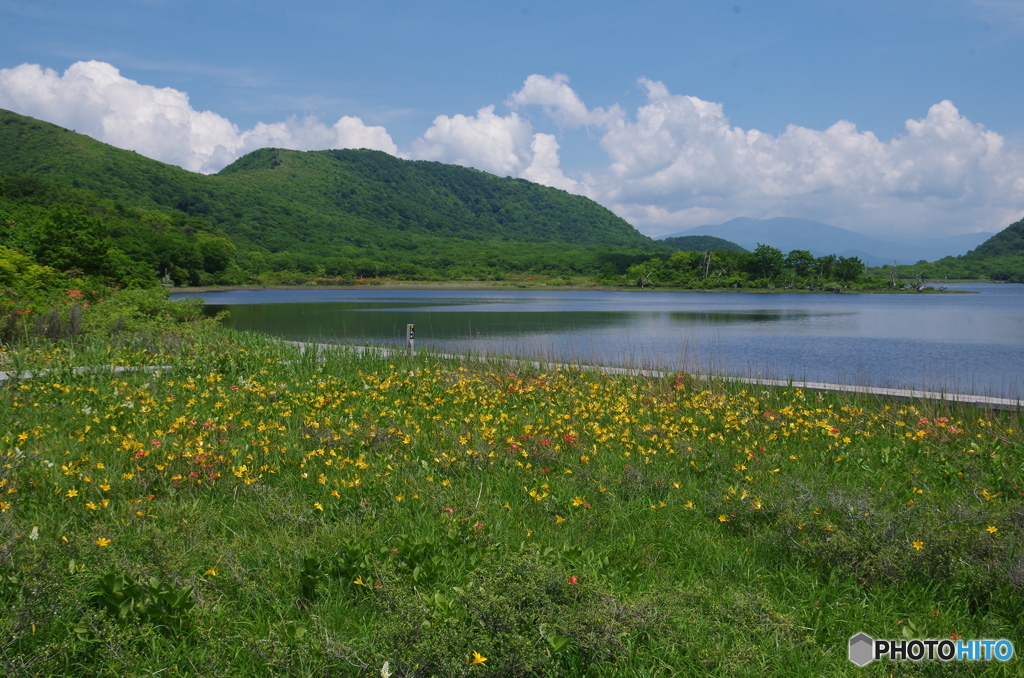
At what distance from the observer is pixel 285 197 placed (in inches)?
6220

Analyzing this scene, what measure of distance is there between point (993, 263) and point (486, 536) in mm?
147335

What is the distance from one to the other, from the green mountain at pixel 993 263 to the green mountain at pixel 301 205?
A: 208 feet

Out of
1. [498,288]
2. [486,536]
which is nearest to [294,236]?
[498,288]

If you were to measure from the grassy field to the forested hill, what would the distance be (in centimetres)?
10181

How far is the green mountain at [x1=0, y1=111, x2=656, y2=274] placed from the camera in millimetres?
118875

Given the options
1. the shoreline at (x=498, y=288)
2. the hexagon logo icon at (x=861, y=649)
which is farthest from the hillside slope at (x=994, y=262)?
the hexagon logo icon at (x=861, y=649)

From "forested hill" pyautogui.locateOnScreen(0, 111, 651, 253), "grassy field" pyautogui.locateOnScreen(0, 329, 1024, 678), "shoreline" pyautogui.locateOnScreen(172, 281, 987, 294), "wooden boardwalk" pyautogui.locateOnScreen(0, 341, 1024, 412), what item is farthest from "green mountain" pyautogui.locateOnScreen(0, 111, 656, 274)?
"grassy field" pyautogui.locateOnScreen(0, 329, 1024, 678)

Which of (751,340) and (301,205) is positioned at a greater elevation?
(301,205)

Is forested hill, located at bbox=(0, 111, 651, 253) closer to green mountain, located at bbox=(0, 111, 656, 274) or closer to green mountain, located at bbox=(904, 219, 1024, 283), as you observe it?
green mountain, located at bbox=(0, 111, 656, 274)

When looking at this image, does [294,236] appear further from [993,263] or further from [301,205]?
[993,263]

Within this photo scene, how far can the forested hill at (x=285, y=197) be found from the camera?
122m

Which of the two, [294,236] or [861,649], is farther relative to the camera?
[294,236]

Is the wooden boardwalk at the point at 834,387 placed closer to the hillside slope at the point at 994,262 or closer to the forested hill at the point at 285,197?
the forested hill at the point at 285,197

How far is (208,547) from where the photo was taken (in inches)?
145
